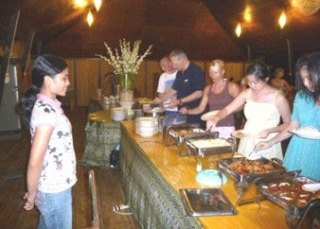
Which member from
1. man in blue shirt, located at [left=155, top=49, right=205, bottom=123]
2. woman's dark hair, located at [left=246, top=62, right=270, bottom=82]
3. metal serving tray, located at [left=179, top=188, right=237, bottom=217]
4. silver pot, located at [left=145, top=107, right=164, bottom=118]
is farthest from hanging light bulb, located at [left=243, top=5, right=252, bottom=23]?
metal serving tray, located at [left=179, top=188, right=237, bottom=217]

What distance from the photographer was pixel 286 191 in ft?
4.38

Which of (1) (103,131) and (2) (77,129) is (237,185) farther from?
(2) (77,129)

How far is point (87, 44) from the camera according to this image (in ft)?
30.0

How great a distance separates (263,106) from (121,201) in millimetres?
1720

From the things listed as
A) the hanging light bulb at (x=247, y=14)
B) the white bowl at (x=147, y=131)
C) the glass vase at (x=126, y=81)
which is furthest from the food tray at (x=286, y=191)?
the hanging light bulb at (x=247, y=14)

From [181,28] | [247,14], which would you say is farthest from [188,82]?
[181,28]

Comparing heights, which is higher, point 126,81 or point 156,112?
point 126,81

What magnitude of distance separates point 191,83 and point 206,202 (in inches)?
87.5

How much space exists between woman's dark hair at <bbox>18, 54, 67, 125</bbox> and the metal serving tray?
0.84 m

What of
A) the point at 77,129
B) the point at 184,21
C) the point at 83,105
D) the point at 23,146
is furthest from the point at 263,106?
the point at 83,105

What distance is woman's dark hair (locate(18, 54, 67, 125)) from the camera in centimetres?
160

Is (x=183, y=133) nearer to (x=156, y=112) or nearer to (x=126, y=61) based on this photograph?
(x=156, y=112)

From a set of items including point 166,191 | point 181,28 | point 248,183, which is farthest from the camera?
point 181,28

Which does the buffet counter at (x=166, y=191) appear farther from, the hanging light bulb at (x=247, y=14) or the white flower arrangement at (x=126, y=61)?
the hanging light bulb at (x=247, y=14)
